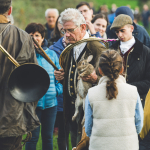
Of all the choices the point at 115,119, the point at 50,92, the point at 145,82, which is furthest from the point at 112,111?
the point at 50,92

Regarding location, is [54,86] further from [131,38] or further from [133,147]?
[133,147]

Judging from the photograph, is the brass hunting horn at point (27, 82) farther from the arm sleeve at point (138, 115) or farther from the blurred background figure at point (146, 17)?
the blurred background figure at point (146, 17)

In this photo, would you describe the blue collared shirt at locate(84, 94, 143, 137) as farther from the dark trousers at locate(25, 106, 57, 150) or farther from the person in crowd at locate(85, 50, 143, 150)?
the dark trousers at locate(25, 106, 57, 150)

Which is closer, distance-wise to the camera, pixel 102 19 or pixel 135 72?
pixel 135 72

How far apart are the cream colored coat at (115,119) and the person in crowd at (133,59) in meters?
1.18

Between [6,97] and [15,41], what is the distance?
62 cm

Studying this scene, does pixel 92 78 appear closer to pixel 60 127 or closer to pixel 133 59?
pixel 133 59

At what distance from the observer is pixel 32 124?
358 cm

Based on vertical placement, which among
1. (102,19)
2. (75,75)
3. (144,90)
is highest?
(102,19)

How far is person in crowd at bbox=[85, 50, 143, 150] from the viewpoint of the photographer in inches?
113

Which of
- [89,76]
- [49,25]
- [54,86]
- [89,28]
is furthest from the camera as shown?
[49,25]

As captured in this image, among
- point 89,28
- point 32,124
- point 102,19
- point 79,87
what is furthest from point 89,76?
point 102,19

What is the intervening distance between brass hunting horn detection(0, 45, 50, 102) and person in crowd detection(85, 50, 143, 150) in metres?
0.74

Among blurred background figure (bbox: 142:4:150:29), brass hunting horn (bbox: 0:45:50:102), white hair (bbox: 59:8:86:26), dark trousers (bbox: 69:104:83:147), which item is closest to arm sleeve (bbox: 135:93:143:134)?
dark trousers (bbox: 69:104:83:147)
